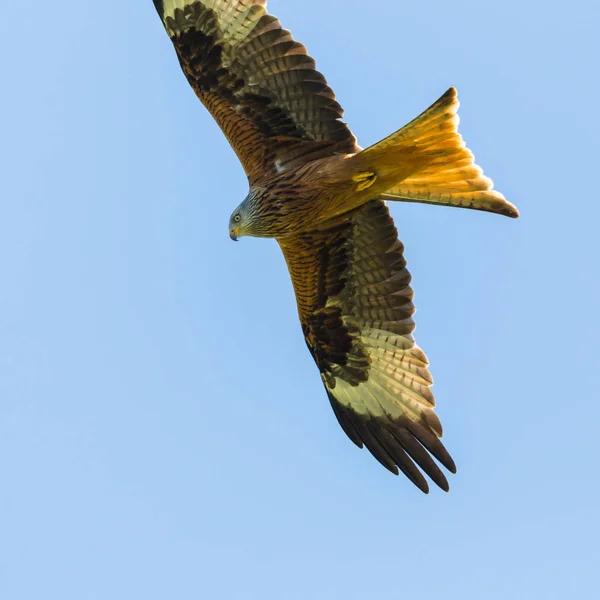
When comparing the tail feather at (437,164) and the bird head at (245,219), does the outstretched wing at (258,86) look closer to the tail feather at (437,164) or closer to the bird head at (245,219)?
the bird head at (245,219)

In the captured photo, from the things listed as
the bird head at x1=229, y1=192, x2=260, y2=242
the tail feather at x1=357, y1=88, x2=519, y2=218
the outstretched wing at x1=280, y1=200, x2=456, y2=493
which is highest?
the bird head at x1=229, y1=192, x2=260, y2=242

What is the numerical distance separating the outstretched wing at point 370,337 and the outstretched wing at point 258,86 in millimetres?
707

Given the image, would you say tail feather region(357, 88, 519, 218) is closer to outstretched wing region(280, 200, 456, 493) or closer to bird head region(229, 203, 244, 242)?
outstretched wing region(280, 200, 456, 493)

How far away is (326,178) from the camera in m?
8.64

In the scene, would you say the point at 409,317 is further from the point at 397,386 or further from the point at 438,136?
the point at 438,136

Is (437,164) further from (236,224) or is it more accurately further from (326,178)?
(236,224)

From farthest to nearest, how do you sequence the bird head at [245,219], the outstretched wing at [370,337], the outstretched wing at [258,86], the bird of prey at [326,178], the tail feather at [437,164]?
the outstretched wing at [370,337], the bird head at [245,219], the outstretched wing at [258,86], the bird of prey at [326,178], the tail feather at [437,164]

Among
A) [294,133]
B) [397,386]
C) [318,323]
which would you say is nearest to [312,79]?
[294,133]

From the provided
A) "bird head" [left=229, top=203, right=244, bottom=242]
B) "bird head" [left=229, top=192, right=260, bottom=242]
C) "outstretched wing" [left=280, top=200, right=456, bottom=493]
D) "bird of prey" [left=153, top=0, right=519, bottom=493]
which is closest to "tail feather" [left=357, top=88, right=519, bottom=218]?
"bird of prey" [left=153, top=0, right=519, bottom=493]

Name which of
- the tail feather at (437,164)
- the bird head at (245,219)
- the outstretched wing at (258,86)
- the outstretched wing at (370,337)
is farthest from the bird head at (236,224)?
the tail feather at (437,164)

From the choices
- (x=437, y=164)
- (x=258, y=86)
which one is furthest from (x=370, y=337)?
(x=258, y=86)

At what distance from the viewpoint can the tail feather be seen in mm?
8133

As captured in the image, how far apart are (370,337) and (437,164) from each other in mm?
1986

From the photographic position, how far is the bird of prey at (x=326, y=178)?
28.2 ft
